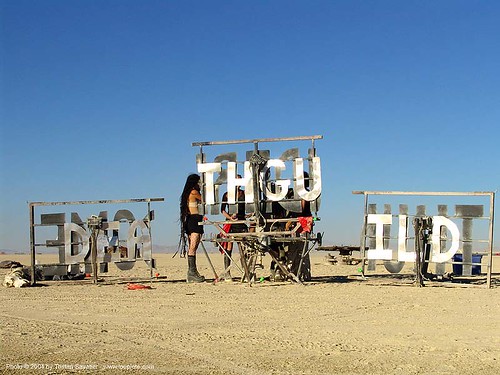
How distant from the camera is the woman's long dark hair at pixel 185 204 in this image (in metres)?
17.2

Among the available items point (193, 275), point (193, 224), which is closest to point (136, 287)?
point (193, 275)

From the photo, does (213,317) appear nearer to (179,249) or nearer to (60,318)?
(60,318)

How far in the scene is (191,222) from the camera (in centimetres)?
1692

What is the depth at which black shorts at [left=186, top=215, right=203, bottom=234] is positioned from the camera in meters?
16.9

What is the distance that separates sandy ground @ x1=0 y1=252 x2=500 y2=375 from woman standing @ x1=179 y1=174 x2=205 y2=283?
207 cm

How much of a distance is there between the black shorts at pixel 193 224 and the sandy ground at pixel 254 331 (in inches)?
89.9

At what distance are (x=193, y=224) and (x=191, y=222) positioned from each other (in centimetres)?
7

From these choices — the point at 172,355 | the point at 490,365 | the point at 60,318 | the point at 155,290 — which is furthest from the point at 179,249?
the point at 490,365

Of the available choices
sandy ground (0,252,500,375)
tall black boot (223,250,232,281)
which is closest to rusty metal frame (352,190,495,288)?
sandy ground (0,252,500,375)

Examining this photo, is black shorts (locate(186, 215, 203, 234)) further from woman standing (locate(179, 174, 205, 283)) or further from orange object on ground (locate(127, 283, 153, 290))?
orange object on ground (locate(127, 283, 153, 290))

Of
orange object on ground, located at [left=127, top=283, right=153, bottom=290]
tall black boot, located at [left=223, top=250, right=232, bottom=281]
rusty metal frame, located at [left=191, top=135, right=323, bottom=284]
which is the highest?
rusty metal frame, located at [left=191, top=135, right=323, bottom=284]

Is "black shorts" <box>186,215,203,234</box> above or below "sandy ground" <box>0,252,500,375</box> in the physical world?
above

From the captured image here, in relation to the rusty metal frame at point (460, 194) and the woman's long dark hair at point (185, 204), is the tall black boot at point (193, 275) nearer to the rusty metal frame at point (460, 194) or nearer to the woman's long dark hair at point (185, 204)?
the woman's long dark hair at point (185, 204)

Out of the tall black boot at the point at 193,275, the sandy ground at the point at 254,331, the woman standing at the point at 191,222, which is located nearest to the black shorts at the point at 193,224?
the woman standing at the point at 191,222
